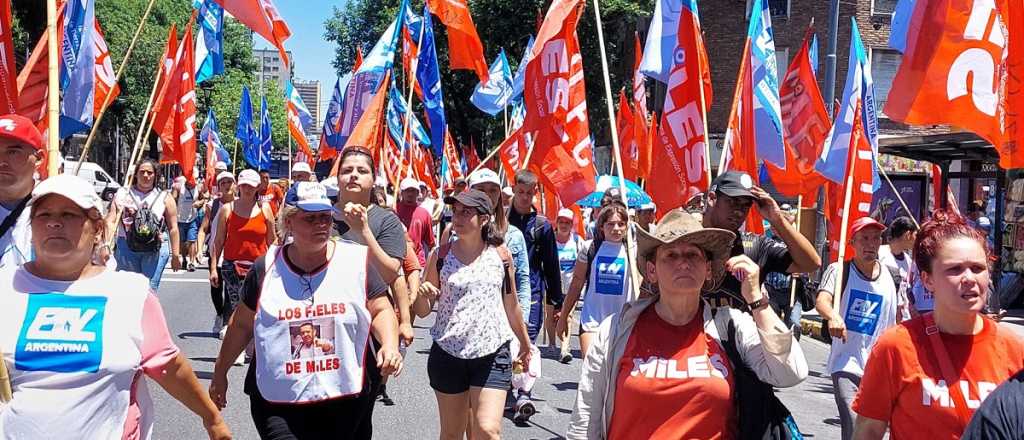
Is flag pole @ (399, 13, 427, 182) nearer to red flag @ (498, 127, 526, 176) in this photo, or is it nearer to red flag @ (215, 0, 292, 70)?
red flag @ (498, 127, 526, 176)

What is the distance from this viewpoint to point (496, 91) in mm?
18766

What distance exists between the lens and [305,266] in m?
4.31

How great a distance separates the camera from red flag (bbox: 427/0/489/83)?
11.0 meters

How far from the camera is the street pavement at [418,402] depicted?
7.36 m

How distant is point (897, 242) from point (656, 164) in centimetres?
193

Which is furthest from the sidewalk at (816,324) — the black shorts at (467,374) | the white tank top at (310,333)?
the white tank top at (310,333)

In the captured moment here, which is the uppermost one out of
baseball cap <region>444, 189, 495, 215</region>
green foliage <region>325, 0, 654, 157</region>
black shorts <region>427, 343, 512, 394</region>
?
green foliage <region>325, 0, 654, 157</region>

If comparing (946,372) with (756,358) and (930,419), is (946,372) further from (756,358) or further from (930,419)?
(756,358)

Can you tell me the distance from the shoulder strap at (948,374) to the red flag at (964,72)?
2451 mm

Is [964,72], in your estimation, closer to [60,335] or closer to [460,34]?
[60,335]

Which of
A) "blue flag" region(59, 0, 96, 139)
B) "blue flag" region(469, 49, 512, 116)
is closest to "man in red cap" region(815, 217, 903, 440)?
"blue flag" region(59, 0, 96, 139)

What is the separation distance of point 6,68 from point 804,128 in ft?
27.9

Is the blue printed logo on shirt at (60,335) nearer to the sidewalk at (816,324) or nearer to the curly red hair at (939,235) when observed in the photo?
the curly red hair at (939,235)

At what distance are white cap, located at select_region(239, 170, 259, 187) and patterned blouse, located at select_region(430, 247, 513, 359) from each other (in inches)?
164
